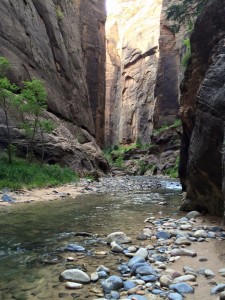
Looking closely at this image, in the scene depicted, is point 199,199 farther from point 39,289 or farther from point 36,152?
point 36,152

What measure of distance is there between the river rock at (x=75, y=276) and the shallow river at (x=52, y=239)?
0.33 feet

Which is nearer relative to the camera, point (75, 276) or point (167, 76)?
point (75, 276)

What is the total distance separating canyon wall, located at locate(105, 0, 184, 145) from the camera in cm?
5028

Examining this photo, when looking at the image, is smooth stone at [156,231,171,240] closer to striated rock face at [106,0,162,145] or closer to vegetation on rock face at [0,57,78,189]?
vegetation on rock face at [0,57,78,189]

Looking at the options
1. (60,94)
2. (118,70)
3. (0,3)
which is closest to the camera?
(0,3)

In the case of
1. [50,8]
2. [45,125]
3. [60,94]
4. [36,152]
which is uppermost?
[50,8]

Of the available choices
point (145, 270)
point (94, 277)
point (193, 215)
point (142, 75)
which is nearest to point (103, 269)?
point (94, 277)

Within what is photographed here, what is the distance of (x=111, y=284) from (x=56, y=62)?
27.0 meters

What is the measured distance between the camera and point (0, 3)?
22.0 meters

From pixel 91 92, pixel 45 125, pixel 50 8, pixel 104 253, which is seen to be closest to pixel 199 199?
pixel 104 253

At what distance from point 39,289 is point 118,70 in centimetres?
8321

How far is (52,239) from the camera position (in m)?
5.52

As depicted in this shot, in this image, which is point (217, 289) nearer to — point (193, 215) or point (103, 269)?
point (103, 269)

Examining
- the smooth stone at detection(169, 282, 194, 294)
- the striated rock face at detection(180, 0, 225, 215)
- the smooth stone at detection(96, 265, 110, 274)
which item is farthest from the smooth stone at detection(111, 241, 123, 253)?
the striated rock face at detection(180, 0, 225, 215)
